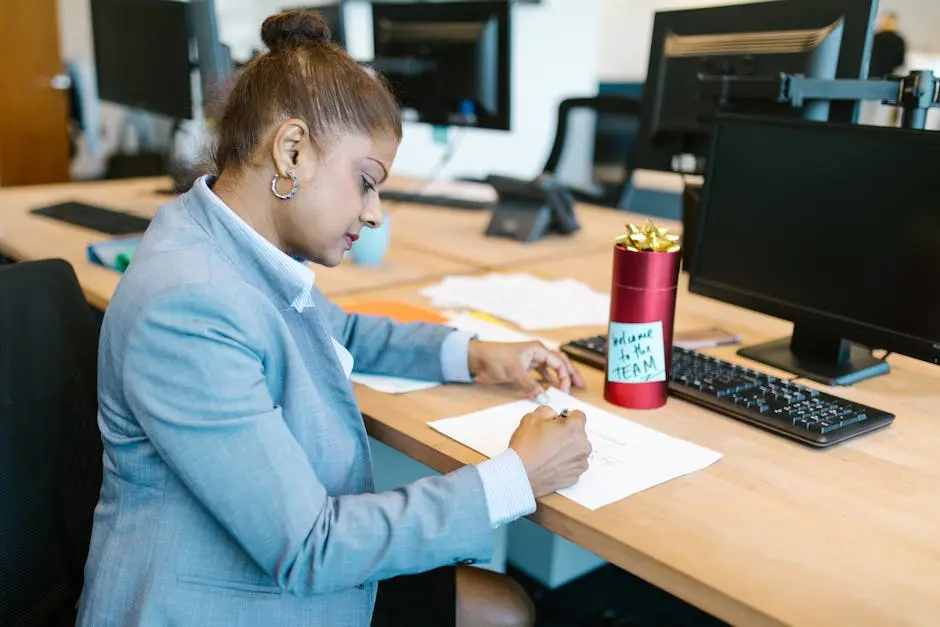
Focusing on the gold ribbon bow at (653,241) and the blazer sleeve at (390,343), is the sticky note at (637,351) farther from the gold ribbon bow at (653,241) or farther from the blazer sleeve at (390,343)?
the blazer sleeve at (390,343)

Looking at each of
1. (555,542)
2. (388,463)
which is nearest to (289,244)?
(388,463)

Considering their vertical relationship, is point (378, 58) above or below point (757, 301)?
above

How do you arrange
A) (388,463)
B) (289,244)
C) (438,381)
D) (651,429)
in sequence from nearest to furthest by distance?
1. (289,244)
2. (651,429)
3. (438,381)
4. (388,463)

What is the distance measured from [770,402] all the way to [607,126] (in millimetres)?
2383

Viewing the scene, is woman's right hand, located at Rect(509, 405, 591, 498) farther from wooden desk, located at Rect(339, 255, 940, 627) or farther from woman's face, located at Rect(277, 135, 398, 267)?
woman's face, located at Rect(277, 135, 398, 267)

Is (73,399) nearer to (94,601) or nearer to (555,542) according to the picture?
(94,601)

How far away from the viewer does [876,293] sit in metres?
1.17

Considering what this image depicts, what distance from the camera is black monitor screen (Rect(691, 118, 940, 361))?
113 cm

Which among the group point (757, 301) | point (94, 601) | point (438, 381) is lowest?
point (94, 601)

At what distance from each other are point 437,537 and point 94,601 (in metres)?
0.36

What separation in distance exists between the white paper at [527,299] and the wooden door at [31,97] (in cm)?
359

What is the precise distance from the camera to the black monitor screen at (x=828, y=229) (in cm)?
113

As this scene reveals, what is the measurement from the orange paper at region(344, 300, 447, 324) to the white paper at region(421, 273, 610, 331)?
0.27 ft

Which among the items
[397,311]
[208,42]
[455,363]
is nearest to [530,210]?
Answer: [397,311]
